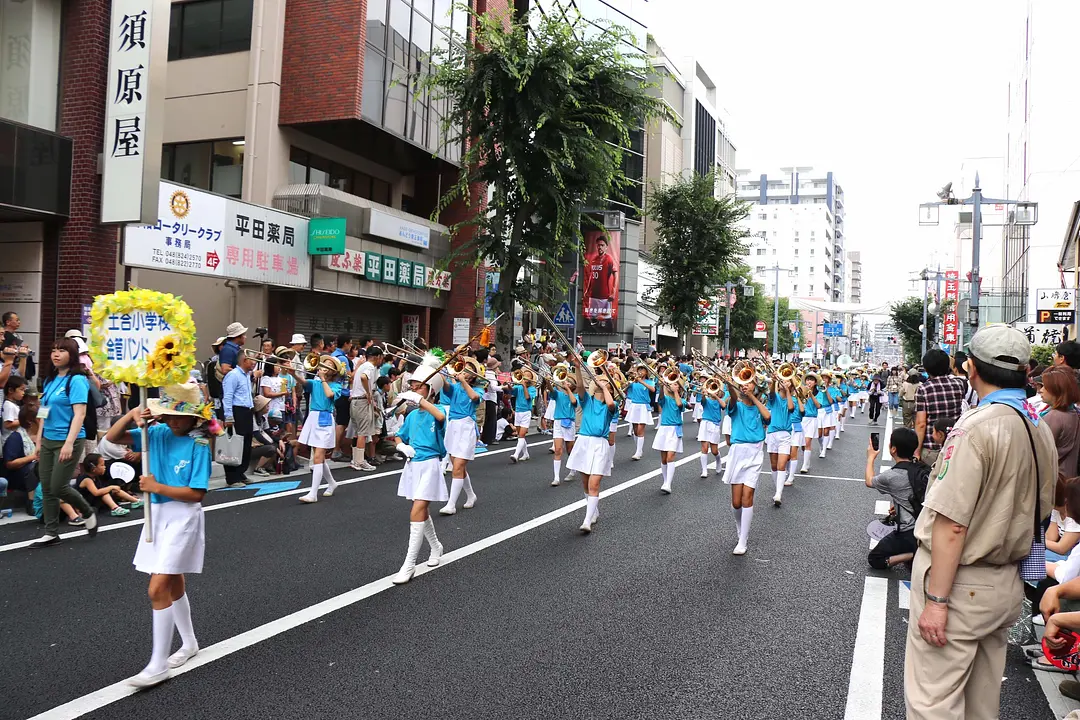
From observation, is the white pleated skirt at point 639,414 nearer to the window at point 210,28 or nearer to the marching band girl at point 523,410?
the marching band girl at point 523,410

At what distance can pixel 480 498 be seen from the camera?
10.6 metres

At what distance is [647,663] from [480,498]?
5.80m

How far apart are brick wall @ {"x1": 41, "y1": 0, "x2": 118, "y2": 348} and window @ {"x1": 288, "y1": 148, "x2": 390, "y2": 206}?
23.5 feet

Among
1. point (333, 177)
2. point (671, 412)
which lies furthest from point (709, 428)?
point (333, 177)

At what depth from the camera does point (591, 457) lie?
29.9 feet

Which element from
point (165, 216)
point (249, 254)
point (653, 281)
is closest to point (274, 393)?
point (165, 216)

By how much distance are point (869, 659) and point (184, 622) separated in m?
4.27

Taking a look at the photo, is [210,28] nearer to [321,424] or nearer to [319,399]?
[319,399]

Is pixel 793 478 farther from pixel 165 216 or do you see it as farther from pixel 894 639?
pixel 165 216

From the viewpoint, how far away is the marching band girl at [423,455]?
7023mm

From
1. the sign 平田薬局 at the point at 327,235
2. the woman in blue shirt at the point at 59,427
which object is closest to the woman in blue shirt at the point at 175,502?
the woman in blue shirt at the point at 59,427

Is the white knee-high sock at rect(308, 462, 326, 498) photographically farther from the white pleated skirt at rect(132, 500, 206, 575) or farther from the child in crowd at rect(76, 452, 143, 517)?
the white pleated skirt at rect(132, 500, 206, 575)

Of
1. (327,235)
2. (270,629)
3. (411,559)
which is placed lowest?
(270,629)

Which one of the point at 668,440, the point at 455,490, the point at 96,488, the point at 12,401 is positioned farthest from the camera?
the point at 668,440
